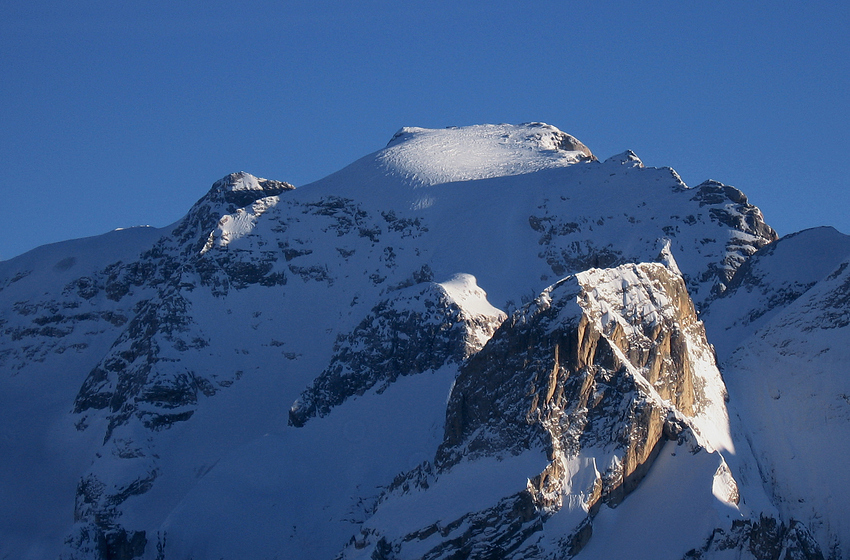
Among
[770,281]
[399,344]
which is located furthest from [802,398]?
[399,344]

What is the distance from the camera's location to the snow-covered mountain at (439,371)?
3533 inches

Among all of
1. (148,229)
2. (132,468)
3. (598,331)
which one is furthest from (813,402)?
(148,229)

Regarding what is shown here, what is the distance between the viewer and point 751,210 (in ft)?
522

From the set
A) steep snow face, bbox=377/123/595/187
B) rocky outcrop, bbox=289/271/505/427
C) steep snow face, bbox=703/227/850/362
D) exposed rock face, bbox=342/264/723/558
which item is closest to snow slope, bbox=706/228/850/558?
steep snow face, bbox=703/227/850/362

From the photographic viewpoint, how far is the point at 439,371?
125438 mm

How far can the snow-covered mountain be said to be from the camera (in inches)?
3533

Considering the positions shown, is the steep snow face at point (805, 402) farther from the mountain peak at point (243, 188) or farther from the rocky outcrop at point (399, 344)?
the mountain peak at point (243, 188)

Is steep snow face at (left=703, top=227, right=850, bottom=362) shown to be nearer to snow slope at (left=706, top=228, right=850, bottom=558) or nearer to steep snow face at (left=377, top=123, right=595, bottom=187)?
snow slope at (left=706, top=228, right=850, bottom=558)

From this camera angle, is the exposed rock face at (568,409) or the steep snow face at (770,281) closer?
the exposed rock face at (568,409)

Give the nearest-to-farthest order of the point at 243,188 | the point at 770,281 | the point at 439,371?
the point at 439,371 → the point at 770,281 → the point at 243,188

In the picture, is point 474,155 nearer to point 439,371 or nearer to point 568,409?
point 439,371

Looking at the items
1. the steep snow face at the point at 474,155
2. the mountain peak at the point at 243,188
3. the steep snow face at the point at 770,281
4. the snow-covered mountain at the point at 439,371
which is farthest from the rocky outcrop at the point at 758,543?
the mountain peak at the point at 243,188

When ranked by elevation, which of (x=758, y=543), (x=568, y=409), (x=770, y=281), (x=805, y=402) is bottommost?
(x=758, y=543)

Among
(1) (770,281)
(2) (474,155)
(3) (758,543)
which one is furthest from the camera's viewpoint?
(2) (474,155)
